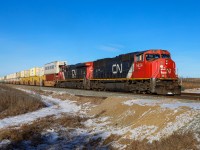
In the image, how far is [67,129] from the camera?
1237 cm

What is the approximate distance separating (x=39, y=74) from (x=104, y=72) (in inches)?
1167

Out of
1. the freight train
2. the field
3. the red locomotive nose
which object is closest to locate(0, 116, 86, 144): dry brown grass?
the field

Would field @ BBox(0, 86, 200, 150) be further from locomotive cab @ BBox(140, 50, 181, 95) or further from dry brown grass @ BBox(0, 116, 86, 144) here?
locomotive cab @ BBox(140, 50, 181, 95)

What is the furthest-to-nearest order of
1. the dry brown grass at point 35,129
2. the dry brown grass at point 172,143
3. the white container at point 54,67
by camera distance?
the white container at point 54,67, the dry brown grass at point 35,129, the dry brown grass at point 172,143

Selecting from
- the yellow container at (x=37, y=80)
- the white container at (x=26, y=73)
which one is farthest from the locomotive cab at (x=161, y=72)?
the white container at (x=26, y=73)

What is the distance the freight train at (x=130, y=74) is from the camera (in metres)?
19.9

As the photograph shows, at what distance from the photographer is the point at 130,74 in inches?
917

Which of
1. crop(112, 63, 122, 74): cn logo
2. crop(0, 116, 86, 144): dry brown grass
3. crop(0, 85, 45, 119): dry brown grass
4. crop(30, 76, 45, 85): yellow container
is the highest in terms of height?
crop(112, 63, 122, 74): cn logo

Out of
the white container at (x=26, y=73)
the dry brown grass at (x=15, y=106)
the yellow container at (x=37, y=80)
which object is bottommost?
the dry brown grass at (x=15, y=106)

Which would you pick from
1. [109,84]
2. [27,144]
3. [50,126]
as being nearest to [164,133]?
[27,144]

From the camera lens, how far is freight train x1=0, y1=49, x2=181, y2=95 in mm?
19906

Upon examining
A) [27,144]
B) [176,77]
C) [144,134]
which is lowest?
[27,144]

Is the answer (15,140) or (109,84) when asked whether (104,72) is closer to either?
(109,84)

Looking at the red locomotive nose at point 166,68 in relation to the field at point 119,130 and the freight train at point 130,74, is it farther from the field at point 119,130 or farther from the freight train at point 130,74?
the field at point 119,130
